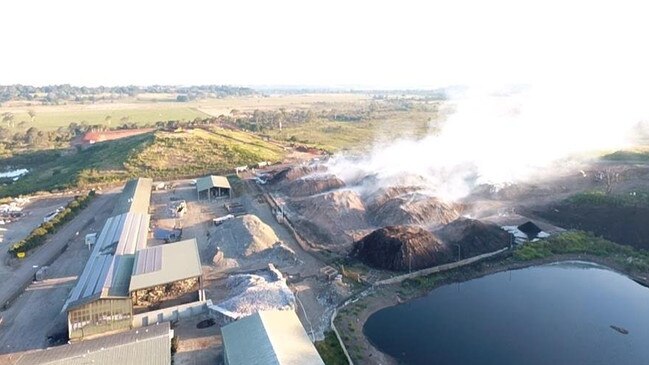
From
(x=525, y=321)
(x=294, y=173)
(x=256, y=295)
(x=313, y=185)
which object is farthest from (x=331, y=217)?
(x=525, y=321)

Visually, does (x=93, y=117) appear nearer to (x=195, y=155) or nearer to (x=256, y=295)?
(x=195, y=155)

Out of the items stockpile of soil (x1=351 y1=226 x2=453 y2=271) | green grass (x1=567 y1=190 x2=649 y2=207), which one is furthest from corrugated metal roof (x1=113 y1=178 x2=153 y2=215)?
green grass (x1=567 y1=190 x2=649 y2=207)

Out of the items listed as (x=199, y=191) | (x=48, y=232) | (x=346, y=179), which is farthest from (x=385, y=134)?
(x=48, y=232)

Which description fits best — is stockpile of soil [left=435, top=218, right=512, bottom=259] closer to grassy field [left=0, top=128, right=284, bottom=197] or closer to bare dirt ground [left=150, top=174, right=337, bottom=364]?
bare dirt ground [left=150, top=174, right=337, bottom=364]

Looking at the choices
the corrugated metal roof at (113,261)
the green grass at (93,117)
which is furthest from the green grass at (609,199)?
the green grass at (93,117)

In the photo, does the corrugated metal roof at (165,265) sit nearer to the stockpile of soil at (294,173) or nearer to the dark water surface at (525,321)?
the dark water surface at (525,321)
